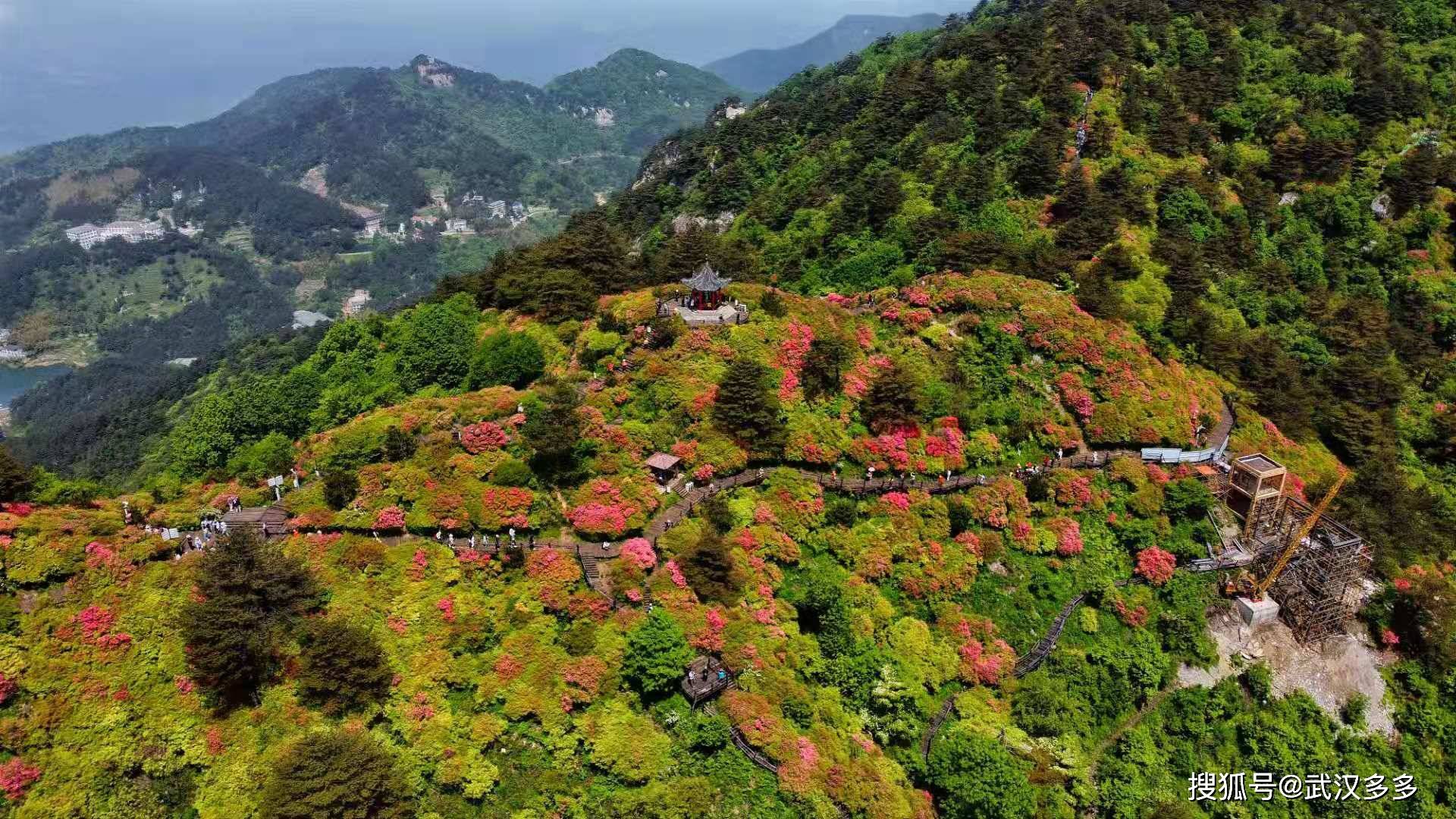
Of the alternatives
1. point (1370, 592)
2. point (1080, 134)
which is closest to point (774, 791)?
point (1370, 592)

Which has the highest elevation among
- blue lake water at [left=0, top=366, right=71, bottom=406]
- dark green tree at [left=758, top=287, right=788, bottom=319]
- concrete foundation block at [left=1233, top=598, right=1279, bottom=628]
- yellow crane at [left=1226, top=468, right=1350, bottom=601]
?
dark green tree at [left=758, top=287, right=788, bottom=319]

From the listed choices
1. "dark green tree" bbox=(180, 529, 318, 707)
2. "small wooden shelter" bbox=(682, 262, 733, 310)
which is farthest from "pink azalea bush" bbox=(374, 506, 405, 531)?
"small wooden shelter" bbox=(682, 262, 733, 310)

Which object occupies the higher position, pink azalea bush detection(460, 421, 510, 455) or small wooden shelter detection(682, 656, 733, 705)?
pink azalea bush detection(460, 421, 510, 455)

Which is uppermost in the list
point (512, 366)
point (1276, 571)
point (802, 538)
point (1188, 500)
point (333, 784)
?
point (512, 366)

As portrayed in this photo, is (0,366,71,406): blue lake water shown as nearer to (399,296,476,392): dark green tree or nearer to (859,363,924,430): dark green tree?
(399,296,476,392): dark green tree

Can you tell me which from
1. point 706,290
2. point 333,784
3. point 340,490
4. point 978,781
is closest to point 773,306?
point 706,290

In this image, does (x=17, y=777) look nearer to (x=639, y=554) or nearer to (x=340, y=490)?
(x=340, y=490)

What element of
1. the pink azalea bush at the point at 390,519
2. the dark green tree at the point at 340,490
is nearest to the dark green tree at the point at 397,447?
the dark green tree at the point at 340,490
